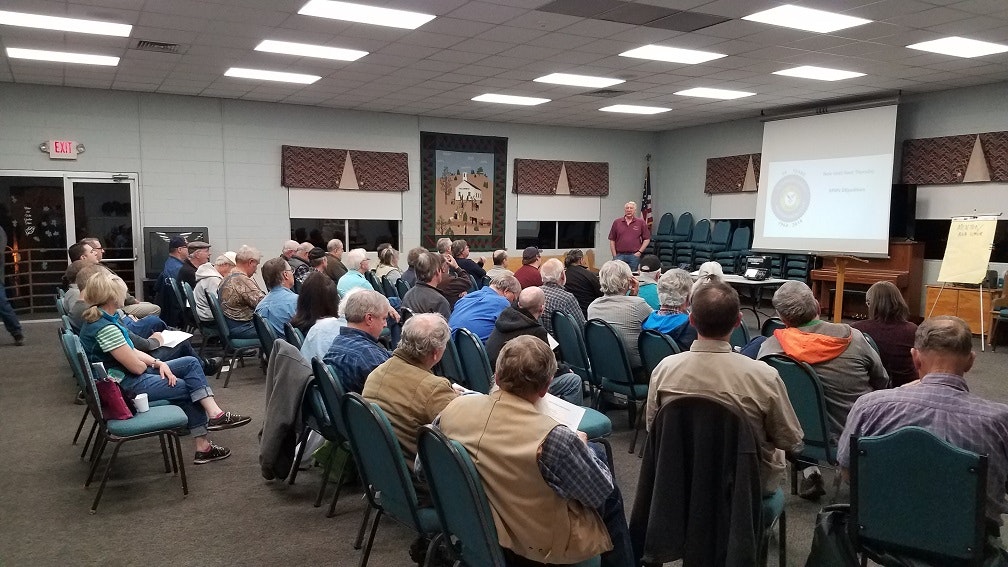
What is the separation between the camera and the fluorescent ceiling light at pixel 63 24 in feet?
18.7

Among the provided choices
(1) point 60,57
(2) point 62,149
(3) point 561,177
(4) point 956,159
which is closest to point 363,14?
(1) point 60,57

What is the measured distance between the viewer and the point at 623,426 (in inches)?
185

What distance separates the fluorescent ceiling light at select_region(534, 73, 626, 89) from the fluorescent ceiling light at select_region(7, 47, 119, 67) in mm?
4809

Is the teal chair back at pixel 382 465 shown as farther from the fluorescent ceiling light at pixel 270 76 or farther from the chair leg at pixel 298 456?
the fluorescent ceiling light at pixel 270 76

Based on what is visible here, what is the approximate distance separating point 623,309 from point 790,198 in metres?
7.20

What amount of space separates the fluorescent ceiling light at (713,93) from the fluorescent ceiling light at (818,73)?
3.78ft

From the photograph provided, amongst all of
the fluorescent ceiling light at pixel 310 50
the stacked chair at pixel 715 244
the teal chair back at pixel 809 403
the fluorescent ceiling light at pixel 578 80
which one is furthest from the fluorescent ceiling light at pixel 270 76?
the stacked chair at pixel 715 244

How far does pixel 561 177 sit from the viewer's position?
504 inches

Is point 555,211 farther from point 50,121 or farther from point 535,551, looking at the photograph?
point 535,551

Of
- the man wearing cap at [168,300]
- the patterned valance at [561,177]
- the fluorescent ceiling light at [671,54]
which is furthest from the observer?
the patterned valance at [561,177]

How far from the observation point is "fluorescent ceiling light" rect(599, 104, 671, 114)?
10.5 meters

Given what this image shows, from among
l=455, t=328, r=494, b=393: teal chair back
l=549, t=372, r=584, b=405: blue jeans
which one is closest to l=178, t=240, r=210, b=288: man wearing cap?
l=455, t=328, r=494, b=393: teal chair back

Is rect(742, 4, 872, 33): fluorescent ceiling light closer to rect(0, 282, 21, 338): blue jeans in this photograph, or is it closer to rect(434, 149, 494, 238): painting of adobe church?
rect(434, 149, 494, 238): painting of adobe church

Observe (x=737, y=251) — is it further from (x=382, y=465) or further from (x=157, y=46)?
(x=382, y=465)
